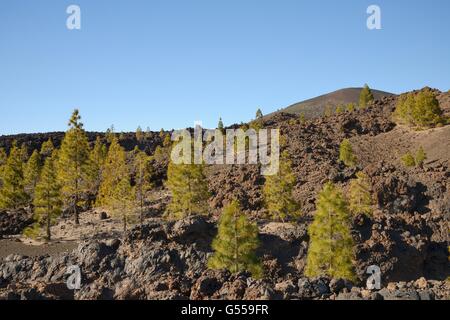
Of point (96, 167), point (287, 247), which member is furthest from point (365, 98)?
point (287, 247)

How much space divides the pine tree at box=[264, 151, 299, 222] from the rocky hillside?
5.27 ft

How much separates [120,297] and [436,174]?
49.4 metres

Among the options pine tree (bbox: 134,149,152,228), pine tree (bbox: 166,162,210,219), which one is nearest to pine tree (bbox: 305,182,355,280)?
pine tree (bbox: 166,162,210,219)

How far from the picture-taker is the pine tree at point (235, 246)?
28.8 m

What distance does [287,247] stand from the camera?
37.5 metres

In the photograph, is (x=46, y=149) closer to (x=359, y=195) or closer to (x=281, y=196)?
(x=281, y=196)

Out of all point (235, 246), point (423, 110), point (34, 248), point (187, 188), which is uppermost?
point (423, 110)

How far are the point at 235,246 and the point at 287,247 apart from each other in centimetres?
991

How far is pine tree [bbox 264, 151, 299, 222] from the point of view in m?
44.2

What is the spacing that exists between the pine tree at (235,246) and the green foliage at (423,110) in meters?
60.2

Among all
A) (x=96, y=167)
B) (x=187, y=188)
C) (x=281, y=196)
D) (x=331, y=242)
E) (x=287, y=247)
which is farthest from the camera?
(x=96, y=167)
